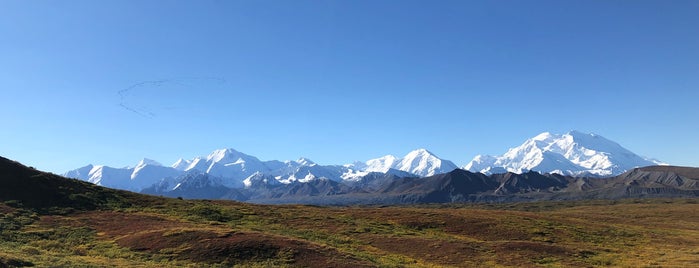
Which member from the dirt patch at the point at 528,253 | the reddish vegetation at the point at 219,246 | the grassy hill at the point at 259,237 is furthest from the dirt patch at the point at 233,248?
the dirt patch at the point at 528,253

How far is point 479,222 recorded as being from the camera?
82.4m

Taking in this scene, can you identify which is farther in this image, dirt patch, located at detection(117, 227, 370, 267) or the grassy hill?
the grassy hill

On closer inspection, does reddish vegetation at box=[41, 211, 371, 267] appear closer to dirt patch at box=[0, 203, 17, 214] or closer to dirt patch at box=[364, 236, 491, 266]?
dirt patch at box=[0, 203, 17, 214]

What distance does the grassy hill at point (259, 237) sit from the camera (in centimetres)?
4447

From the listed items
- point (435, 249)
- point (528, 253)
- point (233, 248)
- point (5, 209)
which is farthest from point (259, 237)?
point (5, 209)

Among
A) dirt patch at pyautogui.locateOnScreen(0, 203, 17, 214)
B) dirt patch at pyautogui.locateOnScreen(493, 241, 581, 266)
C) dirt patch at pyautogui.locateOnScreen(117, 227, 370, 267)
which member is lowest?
dirt patch at pyautogui.locateOnScreen(493, 241, 581, 266)

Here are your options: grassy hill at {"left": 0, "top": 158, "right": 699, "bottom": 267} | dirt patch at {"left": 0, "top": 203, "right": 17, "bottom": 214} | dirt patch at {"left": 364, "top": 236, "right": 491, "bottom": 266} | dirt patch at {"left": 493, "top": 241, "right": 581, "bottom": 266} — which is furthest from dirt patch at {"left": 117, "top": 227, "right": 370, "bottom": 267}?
dirt patch at {"left": 0, "top": 203, "right": 17, "bottom": 214}

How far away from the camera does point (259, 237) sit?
167 ft

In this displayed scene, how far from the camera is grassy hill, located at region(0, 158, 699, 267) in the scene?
146ft

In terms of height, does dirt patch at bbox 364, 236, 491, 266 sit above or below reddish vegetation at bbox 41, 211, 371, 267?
below

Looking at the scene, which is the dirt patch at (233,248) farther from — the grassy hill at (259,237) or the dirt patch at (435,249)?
the dirt patch at (435,249)

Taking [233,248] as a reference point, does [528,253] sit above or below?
below

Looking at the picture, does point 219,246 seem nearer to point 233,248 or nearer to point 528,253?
point 233,248

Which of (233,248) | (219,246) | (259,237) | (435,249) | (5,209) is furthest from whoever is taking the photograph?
(5,209)
